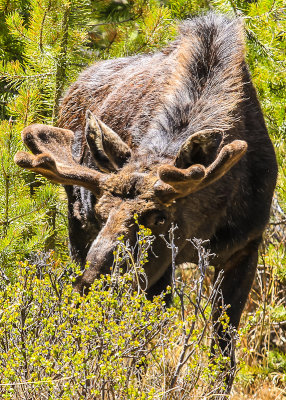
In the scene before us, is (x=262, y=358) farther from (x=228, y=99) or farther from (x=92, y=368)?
(x=92, y=368)

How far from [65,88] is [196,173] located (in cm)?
278

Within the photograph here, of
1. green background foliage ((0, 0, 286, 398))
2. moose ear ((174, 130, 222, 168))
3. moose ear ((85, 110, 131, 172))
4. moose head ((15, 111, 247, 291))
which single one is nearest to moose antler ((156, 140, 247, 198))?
moose head ((15, 111, 247, 291))

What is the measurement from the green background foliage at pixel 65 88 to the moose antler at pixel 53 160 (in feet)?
2.26

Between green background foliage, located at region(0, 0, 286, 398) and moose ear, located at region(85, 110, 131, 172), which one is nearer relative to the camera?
moose ear, located at region(85, 110, 131, 172)

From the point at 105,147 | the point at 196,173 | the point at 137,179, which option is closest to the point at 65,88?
the point at 105,147

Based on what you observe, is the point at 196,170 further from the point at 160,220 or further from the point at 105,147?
the point at 105,147

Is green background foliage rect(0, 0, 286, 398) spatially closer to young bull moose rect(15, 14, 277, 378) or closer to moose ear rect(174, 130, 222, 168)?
young bull moose rect(15, 14, 277, 378)

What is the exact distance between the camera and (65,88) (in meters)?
6.86

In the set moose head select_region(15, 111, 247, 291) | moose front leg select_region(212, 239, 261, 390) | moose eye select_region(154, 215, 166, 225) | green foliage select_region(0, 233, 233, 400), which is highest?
moose head select_region(15, 111, 247, 291)

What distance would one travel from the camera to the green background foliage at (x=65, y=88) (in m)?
5.97

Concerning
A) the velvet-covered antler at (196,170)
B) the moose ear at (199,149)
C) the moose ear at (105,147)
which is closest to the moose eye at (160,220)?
the velvet-covered antler at (196,170)

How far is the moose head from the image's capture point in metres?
4.43

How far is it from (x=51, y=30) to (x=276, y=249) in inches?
112

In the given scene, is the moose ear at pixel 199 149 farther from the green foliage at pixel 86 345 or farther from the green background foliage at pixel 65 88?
the green background foliage at pixel 65 88
